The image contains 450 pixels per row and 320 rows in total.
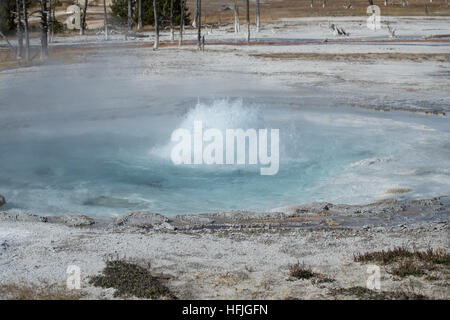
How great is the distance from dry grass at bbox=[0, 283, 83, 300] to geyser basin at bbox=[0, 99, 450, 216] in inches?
159

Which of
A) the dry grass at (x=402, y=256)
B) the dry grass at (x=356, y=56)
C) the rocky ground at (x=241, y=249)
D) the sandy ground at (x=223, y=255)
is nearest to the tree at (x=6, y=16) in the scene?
the dry grass at (x=356, y=56)

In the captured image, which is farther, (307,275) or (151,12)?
(151,12)

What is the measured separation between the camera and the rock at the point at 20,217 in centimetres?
1028

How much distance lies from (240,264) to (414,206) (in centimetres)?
401

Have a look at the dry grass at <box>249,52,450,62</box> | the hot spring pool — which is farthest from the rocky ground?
the dry grass at <box>249,52,450,62</box>

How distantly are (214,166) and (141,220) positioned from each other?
4062 millimetres

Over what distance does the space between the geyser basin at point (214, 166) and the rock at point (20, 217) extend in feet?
2.62

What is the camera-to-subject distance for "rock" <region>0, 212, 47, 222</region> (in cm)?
1028

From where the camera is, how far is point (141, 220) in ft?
34.3

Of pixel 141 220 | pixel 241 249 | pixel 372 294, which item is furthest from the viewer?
pixel 141 220

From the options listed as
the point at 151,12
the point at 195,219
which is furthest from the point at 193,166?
the point at 151,12

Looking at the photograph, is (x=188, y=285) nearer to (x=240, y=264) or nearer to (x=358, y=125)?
(x=240, y=264)

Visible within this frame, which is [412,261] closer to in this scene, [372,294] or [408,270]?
[408,270]
